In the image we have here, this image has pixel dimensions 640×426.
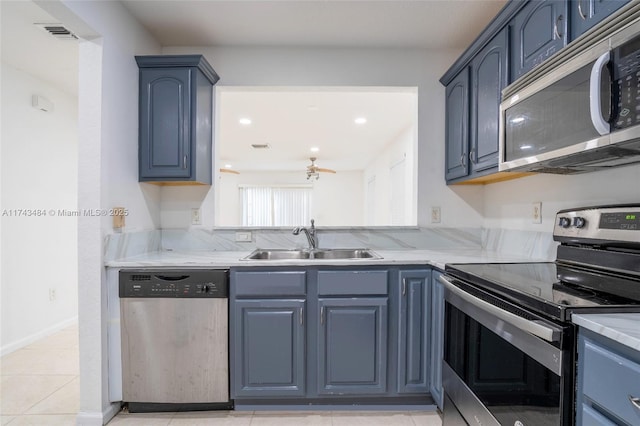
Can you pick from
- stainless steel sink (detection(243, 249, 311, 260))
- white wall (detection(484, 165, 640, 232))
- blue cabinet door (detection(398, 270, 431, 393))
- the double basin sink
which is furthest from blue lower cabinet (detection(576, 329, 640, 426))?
stainless steel sink (detection(243, 249, 311, 260))

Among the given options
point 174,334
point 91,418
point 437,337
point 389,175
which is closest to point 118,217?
point 174,334

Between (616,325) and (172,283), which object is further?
(172,283)

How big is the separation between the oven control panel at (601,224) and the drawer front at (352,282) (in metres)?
0.89

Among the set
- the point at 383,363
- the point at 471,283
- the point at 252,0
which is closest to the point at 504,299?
the point at 471,283

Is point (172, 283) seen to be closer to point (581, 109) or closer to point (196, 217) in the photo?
point (196, 217)

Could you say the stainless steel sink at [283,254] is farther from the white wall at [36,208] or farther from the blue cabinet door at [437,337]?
the white wall at [36,208]

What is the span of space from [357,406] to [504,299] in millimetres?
1219

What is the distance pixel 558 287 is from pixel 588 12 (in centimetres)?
102

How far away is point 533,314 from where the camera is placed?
0.99 metres

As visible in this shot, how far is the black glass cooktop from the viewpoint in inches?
35.9

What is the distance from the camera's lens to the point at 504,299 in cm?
115

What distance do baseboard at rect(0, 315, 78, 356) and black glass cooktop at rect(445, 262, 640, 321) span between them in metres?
3.45

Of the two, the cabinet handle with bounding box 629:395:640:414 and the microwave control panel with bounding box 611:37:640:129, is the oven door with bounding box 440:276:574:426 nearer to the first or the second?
the cabinet handle with bounding box 629:395:640:414

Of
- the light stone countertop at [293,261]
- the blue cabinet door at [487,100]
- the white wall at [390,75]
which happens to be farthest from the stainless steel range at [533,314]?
the white wall at [390,75]
